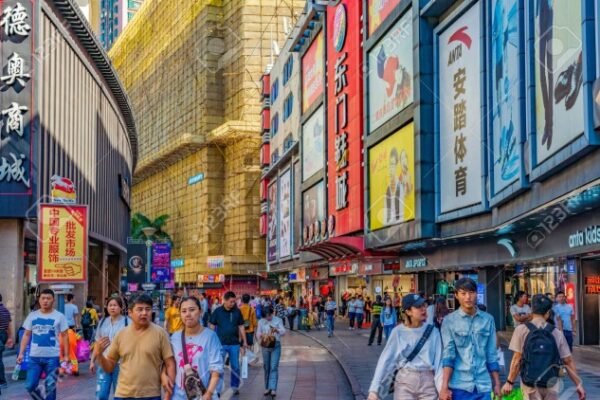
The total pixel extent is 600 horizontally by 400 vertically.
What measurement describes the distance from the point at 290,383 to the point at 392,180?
18987 mm

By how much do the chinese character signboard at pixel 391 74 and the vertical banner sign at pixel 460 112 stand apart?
2.83m

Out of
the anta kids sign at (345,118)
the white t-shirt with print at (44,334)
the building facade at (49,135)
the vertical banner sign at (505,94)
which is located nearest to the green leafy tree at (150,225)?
the building facade at (49,135)

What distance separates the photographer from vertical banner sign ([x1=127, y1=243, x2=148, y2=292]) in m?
48.9

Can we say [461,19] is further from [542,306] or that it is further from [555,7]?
[542,306]

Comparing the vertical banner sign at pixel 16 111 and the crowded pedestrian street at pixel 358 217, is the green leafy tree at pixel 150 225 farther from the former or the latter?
the vertical banner sign at pixel 16 111

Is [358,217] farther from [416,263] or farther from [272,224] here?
[272,224]

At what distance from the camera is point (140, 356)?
7.89 meters

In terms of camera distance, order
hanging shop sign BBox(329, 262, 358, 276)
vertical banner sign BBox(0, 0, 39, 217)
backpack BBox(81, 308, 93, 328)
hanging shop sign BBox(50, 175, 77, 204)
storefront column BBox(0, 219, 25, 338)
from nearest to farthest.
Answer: backpack BBox(81, 308, 93, 328) → hanging shop sign BBox(50, 175, 77, 204) → storefront column BBox(0, 219, 25, 338) → vertical banner sign BBox(0, 0, 39, 217) → hanging shop sign BBox(329, 262, 358, 276)

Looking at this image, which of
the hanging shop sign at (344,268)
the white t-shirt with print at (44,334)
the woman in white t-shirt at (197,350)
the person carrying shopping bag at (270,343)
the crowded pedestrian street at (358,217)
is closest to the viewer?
the woman in white t-shirt at (197,350)

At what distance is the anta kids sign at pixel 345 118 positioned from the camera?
42.0 m

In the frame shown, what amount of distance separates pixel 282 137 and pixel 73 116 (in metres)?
29.5

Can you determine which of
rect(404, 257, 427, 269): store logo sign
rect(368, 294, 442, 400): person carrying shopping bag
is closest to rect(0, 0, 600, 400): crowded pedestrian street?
rect(368, 294, 442, 400): person carrying shopping bag

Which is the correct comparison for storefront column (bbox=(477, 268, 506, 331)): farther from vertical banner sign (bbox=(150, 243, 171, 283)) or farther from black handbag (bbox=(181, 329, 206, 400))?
vertical banner sign (bbox=(150, 243, 171, 283))

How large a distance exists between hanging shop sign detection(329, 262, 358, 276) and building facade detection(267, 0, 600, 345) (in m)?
0.20
